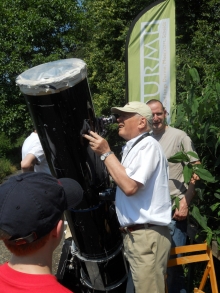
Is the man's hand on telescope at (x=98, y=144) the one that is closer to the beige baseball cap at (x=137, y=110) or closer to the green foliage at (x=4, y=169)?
the beige baseball cap at (x=137, y=110)

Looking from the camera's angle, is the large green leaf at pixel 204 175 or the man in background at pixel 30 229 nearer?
the man in background at pixel 30 229

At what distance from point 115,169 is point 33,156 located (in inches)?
44.8

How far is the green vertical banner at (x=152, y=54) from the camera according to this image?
18.1 ft

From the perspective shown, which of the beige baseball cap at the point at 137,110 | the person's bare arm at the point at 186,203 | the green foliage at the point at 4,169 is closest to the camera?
the beige baseball cap at the point at 137,110

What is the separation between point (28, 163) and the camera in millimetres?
3234

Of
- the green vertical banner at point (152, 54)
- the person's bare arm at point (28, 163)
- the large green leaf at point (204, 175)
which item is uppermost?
the large green leaf at point (204, 175)

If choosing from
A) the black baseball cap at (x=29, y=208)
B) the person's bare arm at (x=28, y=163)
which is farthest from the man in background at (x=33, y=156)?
the black baseball cap at (x=29, y=208)

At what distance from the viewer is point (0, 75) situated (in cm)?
1339

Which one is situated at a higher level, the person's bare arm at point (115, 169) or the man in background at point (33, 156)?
the person's bare arm at point (115, 169)

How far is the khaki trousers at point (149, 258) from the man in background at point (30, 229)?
1.18 meters

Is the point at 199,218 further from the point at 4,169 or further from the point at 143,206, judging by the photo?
the point at 4,169

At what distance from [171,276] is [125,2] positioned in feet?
32.8

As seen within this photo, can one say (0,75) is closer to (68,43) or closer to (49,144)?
(68,43)

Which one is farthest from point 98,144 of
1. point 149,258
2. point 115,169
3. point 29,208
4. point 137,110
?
point 29,208
